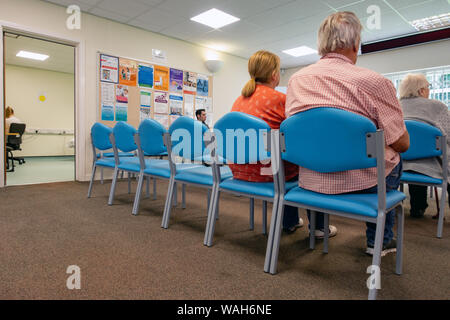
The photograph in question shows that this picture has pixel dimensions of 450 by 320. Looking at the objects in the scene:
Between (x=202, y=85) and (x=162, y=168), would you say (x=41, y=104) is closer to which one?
(x=202, y=85)

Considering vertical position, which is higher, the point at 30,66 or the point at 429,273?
the point at 30,66

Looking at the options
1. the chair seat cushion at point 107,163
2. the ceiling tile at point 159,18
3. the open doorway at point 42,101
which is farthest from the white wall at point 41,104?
the chair seat cushion at point 107,163

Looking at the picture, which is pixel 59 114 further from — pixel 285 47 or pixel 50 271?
pixel 50 271

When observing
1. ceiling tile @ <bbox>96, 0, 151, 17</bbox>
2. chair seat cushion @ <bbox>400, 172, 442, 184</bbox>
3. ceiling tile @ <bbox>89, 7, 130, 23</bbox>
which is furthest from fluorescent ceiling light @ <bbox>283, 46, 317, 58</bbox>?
chair seat cushion @ <bbox>400, 172, 442, 184</bbox>

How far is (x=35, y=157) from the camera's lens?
832cm

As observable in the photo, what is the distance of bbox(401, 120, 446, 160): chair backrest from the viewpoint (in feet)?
6.42

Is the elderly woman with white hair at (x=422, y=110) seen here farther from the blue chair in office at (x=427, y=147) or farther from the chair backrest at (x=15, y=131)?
the chair backrest at (x=15, y=131)

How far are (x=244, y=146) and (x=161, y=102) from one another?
12.8 ft

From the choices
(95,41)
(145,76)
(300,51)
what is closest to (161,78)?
(145,76)

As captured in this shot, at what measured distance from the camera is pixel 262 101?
163 centimetres

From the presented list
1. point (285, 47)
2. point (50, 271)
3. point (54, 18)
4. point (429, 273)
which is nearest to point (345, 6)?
point (285, 47)

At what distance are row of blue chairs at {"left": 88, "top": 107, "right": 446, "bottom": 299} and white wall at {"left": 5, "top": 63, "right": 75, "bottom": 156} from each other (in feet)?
25.5

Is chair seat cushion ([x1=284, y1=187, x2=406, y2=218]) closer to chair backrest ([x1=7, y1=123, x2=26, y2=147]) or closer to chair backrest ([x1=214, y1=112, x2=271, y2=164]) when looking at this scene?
chair backrest ([x1=214, y1=112, x2=271, y2=164])
